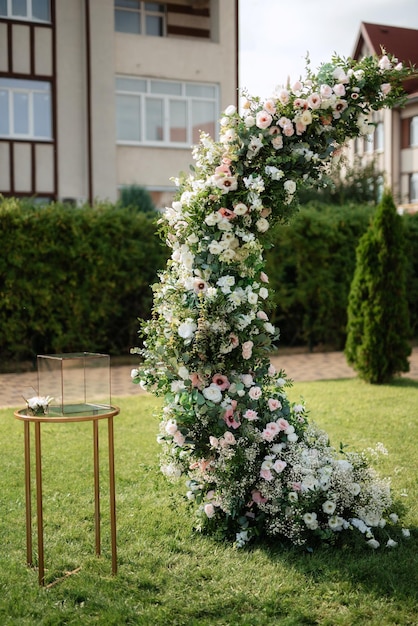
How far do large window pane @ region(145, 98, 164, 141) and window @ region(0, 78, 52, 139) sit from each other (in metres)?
2.35

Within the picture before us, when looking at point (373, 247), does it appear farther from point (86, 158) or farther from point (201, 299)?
point (86, 158)

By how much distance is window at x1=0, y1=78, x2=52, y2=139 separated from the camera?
56.1 feet

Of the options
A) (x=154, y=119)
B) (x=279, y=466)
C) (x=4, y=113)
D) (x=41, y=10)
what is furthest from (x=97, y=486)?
(x=154, y=119)

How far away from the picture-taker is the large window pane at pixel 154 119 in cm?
1855

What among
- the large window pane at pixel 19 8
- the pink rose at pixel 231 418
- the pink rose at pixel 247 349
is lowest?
the pink rose at pixel 231 418

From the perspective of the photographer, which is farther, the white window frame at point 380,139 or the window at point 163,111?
the white window frame at point 380,139

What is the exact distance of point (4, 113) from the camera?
1711 centimetres

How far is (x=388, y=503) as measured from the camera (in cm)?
454

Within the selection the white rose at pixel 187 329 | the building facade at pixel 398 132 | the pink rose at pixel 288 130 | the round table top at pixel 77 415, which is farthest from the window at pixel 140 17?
the round table top at pixel 77 415

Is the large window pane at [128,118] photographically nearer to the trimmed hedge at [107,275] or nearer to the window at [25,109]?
the window at [25,109]

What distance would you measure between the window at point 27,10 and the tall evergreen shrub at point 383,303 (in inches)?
411

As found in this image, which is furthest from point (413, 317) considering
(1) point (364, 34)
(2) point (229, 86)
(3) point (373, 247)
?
(1) point (364, 34)

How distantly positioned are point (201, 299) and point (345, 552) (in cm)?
158

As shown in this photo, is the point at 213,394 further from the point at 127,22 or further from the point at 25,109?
the point at 127,22
